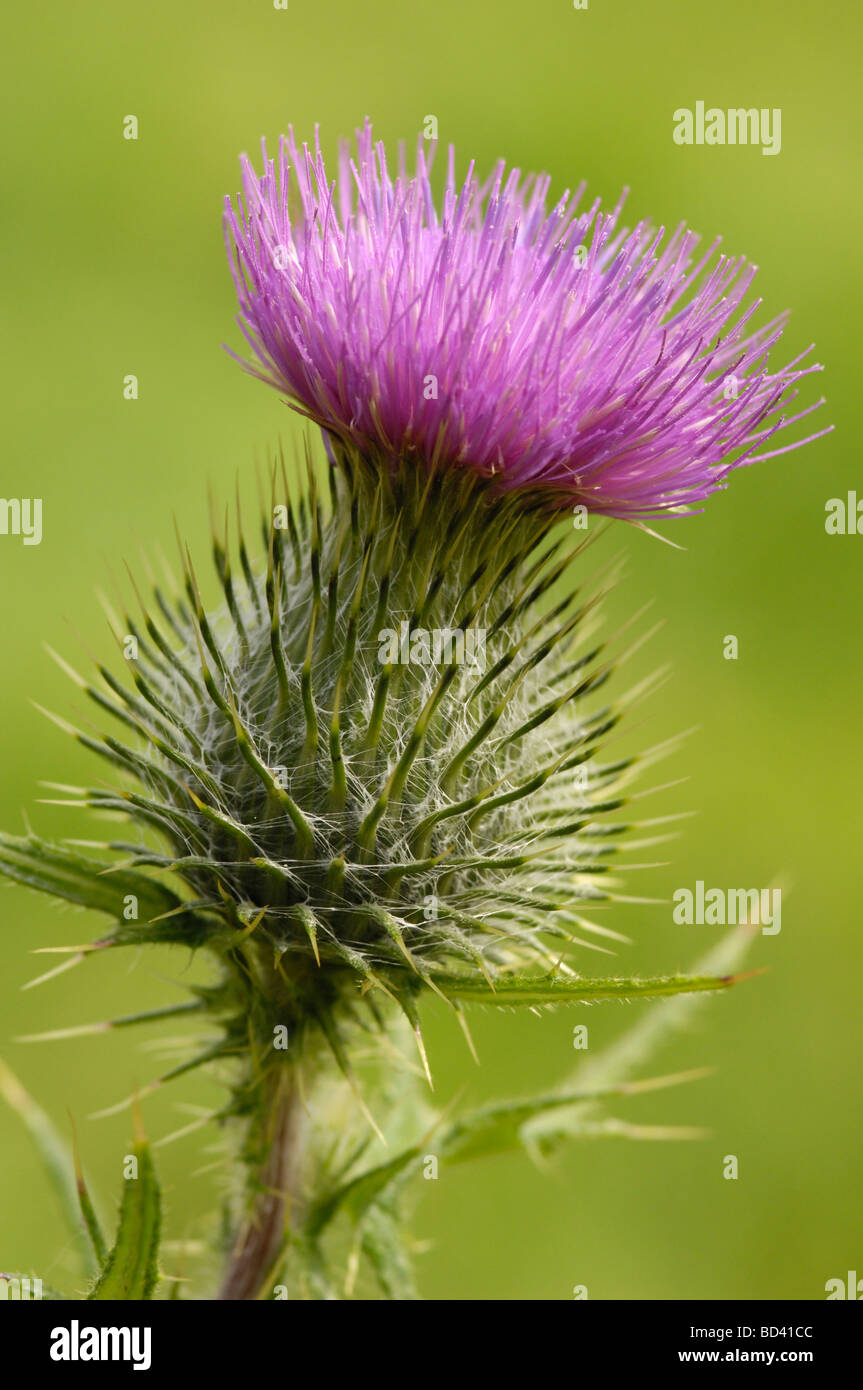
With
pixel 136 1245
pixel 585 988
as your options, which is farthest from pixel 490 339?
pixel 136 1245

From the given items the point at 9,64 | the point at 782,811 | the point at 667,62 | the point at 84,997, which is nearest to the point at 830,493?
the point at 782,811

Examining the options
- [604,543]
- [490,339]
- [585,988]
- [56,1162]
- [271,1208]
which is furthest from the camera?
[604,543]

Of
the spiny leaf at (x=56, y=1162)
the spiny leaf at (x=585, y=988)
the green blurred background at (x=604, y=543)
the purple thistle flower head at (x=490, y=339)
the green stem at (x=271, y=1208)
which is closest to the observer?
the spiny leaf at (x=585, y=988)

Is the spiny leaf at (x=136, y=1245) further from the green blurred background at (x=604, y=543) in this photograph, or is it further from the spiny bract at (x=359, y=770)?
the green blurred background at (x=604, y=543)

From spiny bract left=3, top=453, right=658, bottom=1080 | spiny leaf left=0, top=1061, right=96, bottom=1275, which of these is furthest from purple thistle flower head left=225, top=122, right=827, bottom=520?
spiny leaf left=0, top=1061, right=96, bottom=1275

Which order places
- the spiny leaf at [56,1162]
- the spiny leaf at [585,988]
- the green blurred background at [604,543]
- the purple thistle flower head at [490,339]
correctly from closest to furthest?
the spiny leaf at [585,988]
the purple thistle flower head at [490,339]
the spiny leaf at [56,1162]
the green blurred background at [604,543]

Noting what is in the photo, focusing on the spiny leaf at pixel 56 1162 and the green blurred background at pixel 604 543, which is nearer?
the spiny leaf at pixel 56 1162

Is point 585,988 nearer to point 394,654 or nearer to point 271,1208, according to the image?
point 394,654

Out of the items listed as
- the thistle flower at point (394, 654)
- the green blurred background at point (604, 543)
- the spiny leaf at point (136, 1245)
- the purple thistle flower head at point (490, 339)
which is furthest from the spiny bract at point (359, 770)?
the green blurred background at point (604, 543)
